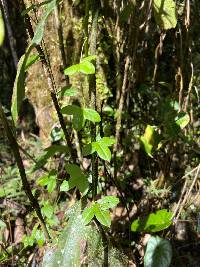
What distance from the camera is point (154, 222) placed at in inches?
67.1

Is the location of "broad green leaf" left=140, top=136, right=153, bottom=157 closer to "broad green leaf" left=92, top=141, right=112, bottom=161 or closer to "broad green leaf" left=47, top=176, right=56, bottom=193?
"broad green leaf" left=47, top=176, right=56, bottom=193

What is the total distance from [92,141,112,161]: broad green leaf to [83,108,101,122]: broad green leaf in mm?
112

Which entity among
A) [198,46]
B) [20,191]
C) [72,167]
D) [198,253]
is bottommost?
[198,253]

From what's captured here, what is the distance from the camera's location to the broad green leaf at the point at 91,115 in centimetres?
126

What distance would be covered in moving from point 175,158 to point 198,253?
0.51m

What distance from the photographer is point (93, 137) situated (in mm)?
1412

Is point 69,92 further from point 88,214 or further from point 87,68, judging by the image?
point 88,214

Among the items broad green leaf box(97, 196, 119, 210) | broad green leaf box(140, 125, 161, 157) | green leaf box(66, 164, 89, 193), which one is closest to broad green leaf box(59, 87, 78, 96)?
green leaf box(66, 164, 89, 193)

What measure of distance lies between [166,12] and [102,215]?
2.62 feet

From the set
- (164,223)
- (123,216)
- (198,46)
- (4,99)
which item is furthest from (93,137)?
(4,99)

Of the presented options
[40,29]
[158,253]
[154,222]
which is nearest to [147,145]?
[154,222]

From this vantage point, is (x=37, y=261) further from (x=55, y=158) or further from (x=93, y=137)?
(x=93, y=137)

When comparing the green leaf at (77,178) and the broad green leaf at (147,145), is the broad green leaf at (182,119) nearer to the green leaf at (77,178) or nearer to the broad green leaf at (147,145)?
the broad green leaf at (147,145)

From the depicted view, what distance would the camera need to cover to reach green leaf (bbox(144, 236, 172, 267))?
5.27ft
